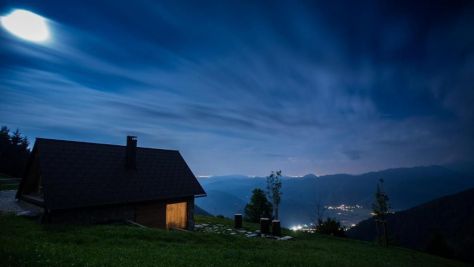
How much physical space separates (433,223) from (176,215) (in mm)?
177167

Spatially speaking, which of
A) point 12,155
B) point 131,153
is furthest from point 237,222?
point 12,155

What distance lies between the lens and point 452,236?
446 feet

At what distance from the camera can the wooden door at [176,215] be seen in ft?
84.1

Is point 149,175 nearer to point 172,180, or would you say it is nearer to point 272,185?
point 172,180

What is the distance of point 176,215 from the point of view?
86.5 feet

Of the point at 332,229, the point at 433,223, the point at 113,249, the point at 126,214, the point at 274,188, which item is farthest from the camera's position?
the point at 433,223

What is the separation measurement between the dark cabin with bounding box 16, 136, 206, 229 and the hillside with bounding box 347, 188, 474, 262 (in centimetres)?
14007

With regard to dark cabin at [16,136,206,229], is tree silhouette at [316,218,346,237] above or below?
below

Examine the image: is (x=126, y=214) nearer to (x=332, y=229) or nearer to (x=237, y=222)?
(x=237, y=222)

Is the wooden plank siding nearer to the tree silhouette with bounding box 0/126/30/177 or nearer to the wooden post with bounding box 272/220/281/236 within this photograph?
the wooden post with bounding box 272/220/281/236

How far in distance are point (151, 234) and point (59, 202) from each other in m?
6.79

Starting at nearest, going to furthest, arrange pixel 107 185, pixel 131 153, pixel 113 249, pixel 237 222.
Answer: pixel 113 249
pixel 107 185
pixel 131 153
pixel 237 222

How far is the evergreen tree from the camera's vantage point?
49.6 metres

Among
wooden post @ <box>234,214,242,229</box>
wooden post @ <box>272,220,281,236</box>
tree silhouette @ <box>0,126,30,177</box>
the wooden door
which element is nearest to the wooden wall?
the wooden door
